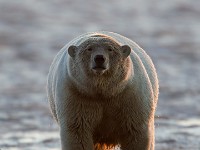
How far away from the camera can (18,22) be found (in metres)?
24.2

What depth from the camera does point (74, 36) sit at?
21891 mm

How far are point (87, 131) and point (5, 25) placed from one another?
16.4 metres

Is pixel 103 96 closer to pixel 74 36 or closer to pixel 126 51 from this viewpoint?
pixel 126 51

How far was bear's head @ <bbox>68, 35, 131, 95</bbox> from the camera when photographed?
7016mm

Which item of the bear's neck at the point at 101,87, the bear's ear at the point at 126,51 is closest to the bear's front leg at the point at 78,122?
the bear's neck at the point at 101,87

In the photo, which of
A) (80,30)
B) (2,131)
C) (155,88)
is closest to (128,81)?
(155,88)

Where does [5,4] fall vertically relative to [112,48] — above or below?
above

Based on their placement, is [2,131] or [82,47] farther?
[2,131]

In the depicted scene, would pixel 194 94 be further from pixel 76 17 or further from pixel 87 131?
pixel 76 17

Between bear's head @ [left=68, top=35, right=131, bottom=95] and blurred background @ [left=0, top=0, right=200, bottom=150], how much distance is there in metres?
3.13

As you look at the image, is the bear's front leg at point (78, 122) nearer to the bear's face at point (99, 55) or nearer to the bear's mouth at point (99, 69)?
the bear's face at point (99, 55)

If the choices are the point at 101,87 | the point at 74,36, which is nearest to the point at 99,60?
the point at 101,87

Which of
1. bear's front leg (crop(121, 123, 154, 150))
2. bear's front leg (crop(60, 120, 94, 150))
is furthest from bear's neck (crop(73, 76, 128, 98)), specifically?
bear's front leg (crop(121, 123, 154, 150))

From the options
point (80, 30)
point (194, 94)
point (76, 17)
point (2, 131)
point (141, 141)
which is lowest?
point (141, 141)
